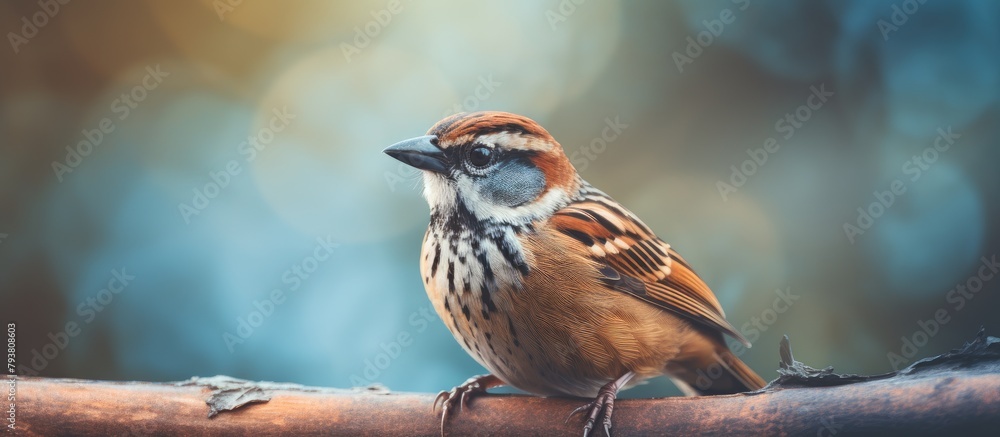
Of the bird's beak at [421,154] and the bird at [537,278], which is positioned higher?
the bird's beak at [421,154]

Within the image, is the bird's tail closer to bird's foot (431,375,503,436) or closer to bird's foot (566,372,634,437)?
bird's foot (566,372,634,437)

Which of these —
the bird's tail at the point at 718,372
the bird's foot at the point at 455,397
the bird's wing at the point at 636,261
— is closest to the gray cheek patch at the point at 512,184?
the bird's wing at the point at 636,261

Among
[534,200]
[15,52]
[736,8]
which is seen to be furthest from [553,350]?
[15,52]

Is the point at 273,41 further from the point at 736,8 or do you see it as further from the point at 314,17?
the point at 736,8

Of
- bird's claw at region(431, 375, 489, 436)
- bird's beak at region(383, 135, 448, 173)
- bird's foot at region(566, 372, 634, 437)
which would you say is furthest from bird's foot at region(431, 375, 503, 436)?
bird's beak at region(383, 135, 448, 173)

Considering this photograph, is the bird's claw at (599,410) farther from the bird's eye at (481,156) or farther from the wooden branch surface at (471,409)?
the bird's eye at (481,156)

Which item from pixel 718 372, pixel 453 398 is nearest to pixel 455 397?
pixel 453 398
